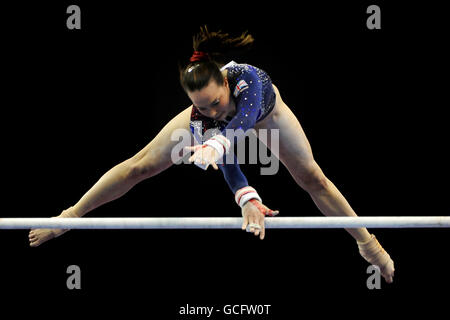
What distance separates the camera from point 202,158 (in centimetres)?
184

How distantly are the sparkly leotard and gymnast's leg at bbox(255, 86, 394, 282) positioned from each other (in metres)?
0.10

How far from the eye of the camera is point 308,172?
2.60m

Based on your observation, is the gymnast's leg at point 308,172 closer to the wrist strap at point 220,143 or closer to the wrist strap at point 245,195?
the wrist strap at point 245,195

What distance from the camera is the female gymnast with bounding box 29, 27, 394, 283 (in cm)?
211

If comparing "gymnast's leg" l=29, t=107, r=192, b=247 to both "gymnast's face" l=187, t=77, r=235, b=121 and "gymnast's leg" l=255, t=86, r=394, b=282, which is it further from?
"gymnast's leg" l=255, t=86, r=394, b=282

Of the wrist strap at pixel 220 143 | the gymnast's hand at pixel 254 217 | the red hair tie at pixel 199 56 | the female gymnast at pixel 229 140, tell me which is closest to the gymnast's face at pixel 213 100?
the female gymnast at pixel 229 140

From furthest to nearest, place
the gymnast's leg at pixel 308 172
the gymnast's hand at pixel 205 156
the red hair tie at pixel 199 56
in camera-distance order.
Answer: the gymnast's leg at pixel 308 172 < the red hair tie at pixel 199 56 < the gymnast's hand at pixel 205 156

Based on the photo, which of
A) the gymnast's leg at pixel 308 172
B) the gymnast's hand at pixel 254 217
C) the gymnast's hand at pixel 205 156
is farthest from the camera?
the gymnast's leg at pixel 308 172

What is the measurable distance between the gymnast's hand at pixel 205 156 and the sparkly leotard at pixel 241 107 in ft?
0.62

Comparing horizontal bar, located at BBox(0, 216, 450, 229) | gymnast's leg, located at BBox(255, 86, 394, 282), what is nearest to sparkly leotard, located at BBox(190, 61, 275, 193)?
gymnast's leg, located at BBox(255, 86, 394, 282)

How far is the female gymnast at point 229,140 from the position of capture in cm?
211

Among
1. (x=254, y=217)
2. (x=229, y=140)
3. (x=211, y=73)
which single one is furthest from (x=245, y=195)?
(x=211, y=73)

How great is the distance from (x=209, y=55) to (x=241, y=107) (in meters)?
0.29

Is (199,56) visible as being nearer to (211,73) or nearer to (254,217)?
(211,73)
